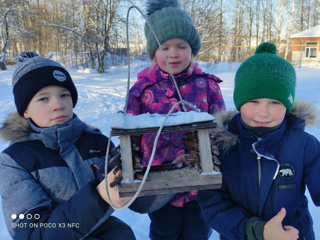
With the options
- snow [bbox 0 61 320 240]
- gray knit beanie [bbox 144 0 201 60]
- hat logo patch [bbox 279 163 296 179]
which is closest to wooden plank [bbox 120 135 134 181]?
hat logo patch [bbox 279 163 296 179]

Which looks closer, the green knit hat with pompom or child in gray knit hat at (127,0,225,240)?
the green knit hat with pompom

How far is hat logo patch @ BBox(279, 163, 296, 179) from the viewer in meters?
1.36

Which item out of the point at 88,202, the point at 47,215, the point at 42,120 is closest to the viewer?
the point at 88,202

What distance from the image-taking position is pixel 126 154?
103cm

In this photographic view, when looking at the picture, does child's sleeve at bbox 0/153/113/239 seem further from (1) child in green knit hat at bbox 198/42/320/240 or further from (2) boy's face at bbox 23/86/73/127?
(1) child in green knit hat at bbox 198/42/320/240

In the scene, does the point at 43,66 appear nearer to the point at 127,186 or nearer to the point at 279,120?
the point at 127,186

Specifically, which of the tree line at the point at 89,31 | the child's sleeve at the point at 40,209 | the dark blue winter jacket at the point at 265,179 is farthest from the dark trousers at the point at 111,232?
the tree line at the point at 89,31

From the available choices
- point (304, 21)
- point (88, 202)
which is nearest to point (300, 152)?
point (88, 202)

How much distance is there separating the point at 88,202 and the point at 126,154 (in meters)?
0.30

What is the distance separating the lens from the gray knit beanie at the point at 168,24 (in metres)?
1.74

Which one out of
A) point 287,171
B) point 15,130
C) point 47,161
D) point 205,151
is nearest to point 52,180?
point 47,161

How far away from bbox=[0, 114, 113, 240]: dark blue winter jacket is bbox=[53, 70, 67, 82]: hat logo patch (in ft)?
0.89

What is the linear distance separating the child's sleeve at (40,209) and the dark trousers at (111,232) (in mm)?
301

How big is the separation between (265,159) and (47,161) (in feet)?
4.05
